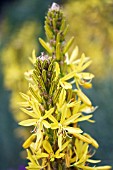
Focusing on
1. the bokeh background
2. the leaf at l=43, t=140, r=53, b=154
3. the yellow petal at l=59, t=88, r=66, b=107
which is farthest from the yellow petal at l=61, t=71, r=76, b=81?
the bokeh background

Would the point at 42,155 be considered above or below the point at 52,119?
below

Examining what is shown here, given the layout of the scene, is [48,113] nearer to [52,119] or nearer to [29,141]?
[52,119]

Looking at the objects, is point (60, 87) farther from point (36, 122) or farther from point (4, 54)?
point (4, 54)

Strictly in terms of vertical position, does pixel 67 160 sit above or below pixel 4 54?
below

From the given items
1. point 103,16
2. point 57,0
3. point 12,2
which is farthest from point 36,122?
point 12,2

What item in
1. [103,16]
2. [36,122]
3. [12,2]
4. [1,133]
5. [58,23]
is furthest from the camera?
[12,2]

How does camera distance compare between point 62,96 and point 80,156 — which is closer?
point 62,96

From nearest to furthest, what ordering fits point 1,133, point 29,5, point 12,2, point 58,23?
point 58,23
point 1,133
point 29,5
point 12,2

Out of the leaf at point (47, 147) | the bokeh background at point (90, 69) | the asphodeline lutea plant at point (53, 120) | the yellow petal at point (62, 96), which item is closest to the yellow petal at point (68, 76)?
the asphodeline lutea plant at point (53, 120)

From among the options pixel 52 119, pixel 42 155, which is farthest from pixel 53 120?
pixel 42 155
